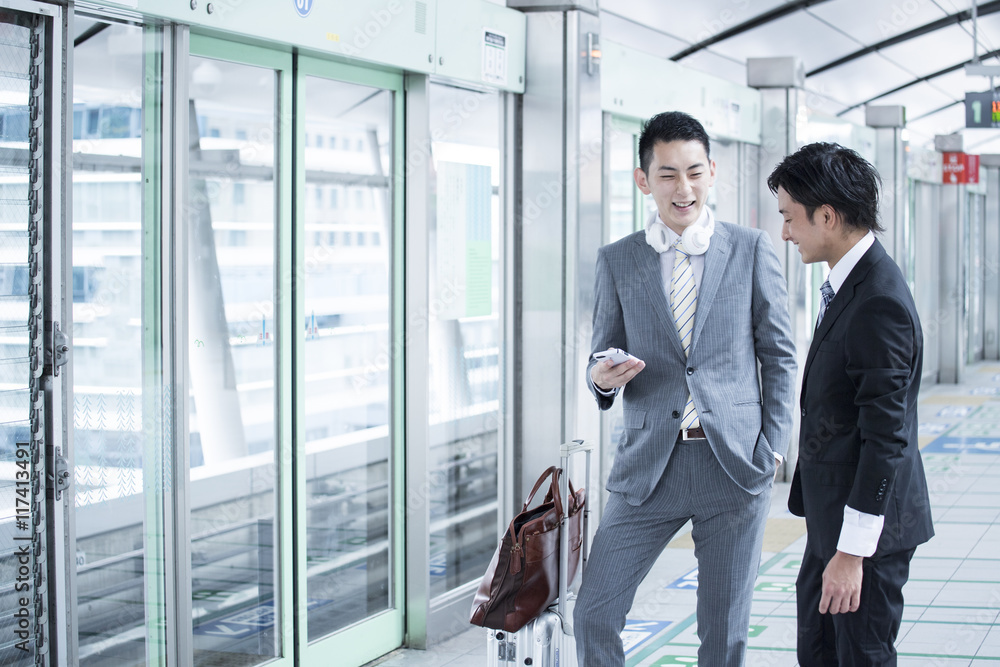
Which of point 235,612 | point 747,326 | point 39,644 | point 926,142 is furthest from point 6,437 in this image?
point 926,142

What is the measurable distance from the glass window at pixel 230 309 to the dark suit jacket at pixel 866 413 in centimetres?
456

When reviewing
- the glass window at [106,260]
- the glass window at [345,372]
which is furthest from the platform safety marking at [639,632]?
Result: the glass window at [106,260]

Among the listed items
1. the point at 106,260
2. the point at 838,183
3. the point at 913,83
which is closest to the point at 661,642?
the point at 838,183

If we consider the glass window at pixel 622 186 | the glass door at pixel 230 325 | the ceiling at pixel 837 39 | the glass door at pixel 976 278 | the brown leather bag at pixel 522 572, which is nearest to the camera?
the brown leather bag at pixel 522 572

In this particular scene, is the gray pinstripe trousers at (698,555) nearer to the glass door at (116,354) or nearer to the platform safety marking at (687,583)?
the glass door at (116,354)

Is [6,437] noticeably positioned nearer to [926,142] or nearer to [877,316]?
[877,316]

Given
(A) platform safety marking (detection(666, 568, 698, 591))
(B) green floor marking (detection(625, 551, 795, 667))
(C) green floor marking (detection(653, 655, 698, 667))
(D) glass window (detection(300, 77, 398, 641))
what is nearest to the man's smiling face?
(B) green floor marking (detection(625, 551, 795, 667))

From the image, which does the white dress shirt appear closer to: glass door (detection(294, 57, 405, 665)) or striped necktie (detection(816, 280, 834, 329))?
striped necktie (detection(816, 280, 834, 329))

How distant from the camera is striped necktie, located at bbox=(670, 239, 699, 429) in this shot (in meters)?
2.64

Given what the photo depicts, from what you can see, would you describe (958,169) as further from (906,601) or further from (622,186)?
(906,601)

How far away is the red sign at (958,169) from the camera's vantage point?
13430mm

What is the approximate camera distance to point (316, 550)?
567 centimetres

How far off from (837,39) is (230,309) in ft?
28.6

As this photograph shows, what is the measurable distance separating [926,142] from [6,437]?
19176mm
